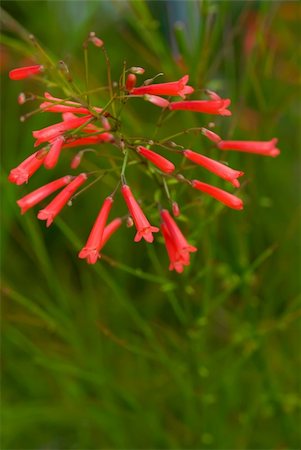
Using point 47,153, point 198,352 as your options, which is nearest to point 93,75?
point 198,352

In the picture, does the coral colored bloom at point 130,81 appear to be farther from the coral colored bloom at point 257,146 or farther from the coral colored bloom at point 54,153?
the coral colored bloom at point 257,146

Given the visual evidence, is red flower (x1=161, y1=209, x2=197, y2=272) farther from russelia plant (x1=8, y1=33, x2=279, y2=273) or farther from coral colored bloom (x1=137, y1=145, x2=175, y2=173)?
coral colored bloom (x1=137, y1=145, x2=175, y2=173)

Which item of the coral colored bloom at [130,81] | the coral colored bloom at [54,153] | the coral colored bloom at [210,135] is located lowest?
the coral colored bloom at [210,135]

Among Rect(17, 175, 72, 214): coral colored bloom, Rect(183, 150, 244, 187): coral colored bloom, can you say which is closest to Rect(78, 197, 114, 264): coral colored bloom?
Rect(17, 175, 72, 214): coral colored bloom

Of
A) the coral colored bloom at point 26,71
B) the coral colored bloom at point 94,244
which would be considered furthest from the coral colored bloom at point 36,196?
the coral colored bloom at point 26,71

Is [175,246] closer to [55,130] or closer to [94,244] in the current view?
[94,244]

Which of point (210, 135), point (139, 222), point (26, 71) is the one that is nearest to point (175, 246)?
point (139, 222)

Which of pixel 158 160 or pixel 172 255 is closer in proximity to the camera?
pixel 158 160

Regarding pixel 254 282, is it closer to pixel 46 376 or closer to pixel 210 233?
pixel 210 233
